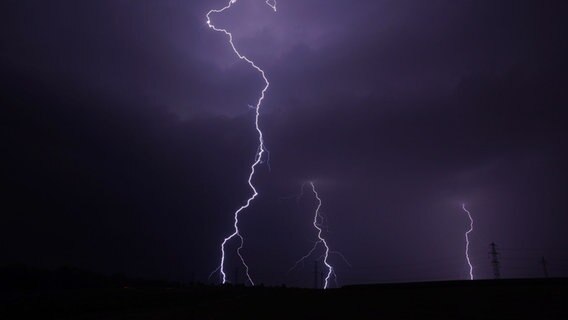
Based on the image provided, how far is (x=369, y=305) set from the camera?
53.7 feet

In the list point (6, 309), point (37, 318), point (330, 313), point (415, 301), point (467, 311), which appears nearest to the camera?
point (467, 311)

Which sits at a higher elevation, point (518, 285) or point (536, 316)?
point (518, 285)

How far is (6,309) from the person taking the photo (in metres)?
20.4

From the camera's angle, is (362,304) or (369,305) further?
(362,304)

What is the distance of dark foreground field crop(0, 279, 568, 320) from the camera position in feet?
45.2

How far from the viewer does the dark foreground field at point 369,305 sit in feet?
45.2

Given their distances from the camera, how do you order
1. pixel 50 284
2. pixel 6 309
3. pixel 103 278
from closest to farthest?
1. pixel 6 309
2. pixel 50 284
3. pixel 103 278

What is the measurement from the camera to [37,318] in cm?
1866

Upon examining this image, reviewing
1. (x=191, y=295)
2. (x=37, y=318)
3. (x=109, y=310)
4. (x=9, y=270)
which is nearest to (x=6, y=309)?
(x=37, y=318)

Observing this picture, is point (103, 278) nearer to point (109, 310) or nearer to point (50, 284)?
point (50, 284)

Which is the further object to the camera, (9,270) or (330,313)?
(9,270)

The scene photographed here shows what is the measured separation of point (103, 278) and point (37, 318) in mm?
32243

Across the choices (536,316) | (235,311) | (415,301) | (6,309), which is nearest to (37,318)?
Result: (6,309)

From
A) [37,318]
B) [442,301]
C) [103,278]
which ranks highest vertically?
[103,278]
